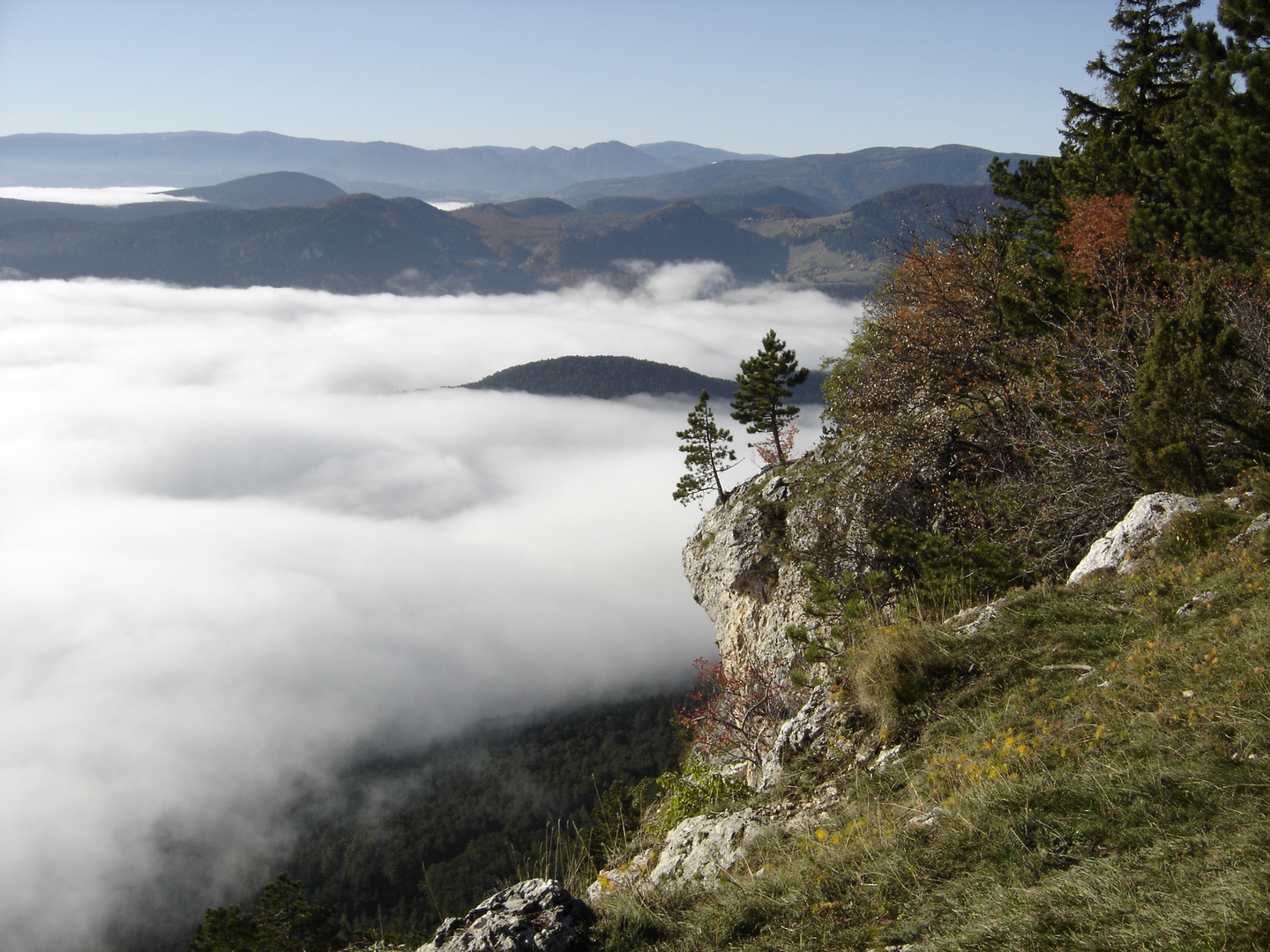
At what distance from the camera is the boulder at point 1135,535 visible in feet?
26.7

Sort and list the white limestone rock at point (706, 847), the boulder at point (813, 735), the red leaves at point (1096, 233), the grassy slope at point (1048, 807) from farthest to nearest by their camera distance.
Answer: the red leaves at point (1096, 233)
the boulder at point (813, 735)
the white limestone rock at point (706, 847)
the grassy slope at point (1048, 807)

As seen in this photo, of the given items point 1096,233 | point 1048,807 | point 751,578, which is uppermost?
point 1096,233

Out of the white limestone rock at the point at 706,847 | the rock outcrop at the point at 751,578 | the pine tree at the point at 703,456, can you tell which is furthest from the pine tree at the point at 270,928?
the white limestone rock at the point at 706,847

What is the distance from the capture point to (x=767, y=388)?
118 feet

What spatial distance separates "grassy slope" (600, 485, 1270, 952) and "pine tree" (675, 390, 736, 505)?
30.9 metres

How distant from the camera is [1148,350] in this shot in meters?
9.92

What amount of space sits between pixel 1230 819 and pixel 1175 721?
3.75 ft

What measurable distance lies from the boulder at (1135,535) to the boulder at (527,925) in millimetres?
6644

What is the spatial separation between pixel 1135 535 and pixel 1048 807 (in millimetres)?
5609

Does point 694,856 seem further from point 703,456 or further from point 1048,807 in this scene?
point 703,456

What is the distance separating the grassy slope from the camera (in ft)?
10.8

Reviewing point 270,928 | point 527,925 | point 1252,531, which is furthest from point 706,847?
point 270,928

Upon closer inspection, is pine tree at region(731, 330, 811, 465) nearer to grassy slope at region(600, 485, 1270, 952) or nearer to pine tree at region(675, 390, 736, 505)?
pine tree at region(675, 390, 736, 505)

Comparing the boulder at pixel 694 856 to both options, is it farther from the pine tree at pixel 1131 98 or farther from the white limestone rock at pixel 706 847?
the pine tree at pixel 1131 98
